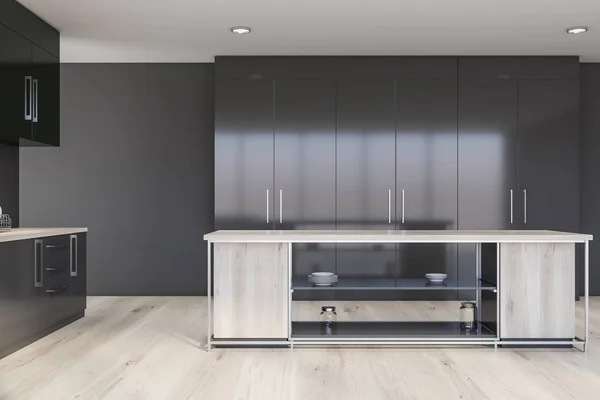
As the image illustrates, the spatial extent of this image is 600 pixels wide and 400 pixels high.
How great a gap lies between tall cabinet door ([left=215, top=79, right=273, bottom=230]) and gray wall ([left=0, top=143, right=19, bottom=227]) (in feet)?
5.95

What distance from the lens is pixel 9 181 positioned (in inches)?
199

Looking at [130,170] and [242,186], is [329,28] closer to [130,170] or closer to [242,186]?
[242,186]

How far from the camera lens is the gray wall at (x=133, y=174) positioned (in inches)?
251

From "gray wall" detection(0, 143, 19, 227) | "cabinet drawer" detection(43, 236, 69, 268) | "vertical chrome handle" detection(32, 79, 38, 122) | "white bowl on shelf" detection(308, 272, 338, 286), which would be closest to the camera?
"white bowl on shelf" detection(308, 272, 338, 286)

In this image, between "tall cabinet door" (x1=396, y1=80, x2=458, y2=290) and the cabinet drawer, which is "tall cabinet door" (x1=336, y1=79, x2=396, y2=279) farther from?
the cabinet drawer

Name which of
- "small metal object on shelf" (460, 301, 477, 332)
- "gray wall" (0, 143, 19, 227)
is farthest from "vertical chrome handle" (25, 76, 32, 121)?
"small metal object on shelf" (460, 301, 477, 332)

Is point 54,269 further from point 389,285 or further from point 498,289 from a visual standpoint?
point 498,289

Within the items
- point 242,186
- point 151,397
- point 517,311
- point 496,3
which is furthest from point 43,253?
point 496,3

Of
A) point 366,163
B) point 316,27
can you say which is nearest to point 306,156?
point 366,163

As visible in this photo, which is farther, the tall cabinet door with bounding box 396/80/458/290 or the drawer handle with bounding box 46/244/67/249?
the tall cabinet door with bounding box 396/80/458/290

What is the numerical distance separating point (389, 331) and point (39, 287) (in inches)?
96.2

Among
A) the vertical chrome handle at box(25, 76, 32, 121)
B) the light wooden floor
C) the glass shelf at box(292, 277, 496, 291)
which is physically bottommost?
the light wooden floor

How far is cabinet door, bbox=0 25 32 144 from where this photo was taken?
421cm

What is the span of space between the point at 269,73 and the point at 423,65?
60.8 inches
